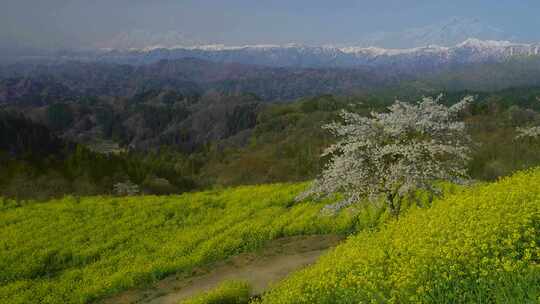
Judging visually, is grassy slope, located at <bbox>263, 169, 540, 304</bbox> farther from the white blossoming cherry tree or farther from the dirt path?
the dirt path

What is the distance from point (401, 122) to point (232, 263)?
45.9 ft

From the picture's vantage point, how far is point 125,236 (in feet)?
125

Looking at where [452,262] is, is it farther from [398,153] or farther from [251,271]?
[251,271]

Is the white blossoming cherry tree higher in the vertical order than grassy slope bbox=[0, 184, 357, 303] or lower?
higher

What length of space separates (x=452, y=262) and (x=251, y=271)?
1844 centimetres

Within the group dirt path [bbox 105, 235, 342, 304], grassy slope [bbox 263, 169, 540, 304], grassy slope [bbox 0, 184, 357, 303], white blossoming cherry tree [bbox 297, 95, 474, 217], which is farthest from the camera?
grassy slope [bbox 0, 184, 357, 303]

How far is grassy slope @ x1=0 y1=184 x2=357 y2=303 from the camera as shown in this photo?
30453mm

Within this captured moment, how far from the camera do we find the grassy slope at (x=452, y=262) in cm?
1153

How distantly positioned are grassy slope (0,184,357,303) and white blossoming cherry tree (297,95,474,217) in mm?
9243

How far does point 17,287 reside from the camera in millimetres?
29656

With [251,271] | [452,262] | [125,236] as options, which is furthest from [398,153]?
[125,236]

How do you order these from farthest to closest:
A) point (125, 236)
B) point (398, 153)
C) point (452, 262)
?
point (125, 236), point (398, 153), point (452, 262)

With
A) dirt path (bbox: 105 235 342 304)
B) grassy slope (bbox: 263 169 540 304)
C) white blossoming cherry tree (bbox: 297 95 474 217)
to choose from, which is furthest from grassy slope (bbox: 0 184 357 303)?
grassy slope (bbox: 263 169 540 304)

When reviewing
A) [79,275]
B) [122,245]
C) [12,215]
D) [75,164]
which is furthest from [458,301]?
[75,164]
